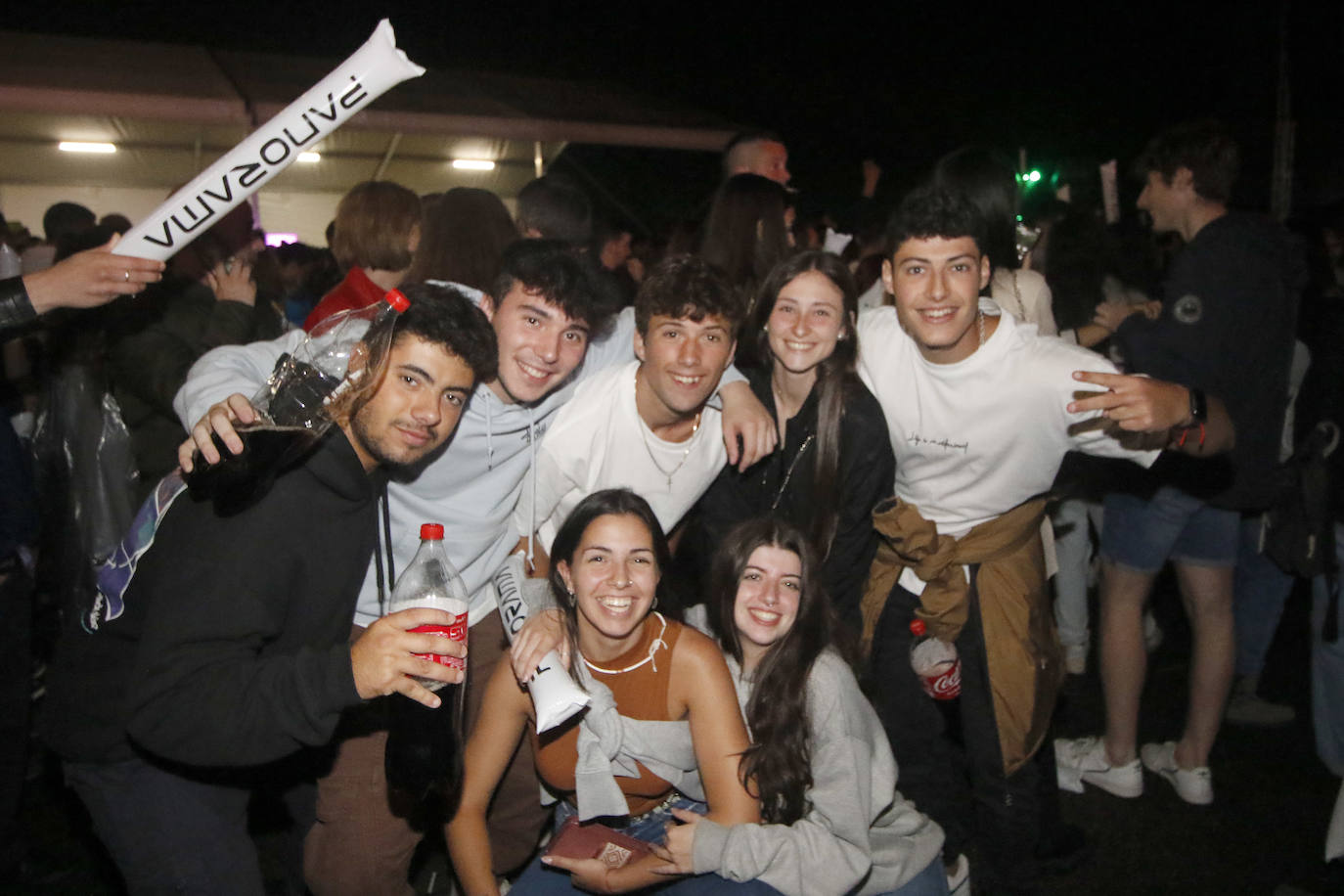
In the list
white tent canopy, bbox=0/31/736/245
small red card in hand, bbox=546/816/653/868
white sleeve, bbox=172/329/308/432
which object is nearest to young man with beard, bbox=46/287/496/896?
white sleeve, bbox=172/329/308/432

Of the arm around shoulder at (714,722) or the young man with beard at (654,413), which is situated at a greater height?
the young man with beard at (654,413)

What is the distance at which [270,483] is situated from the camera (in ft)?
6.03

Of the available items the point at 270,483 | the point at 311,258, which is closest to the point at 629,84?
the point at 311,258

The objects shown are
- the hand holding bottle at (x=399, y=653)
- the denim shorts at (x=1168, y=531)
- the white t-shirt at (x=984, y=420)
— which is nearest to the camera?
the hand holding bottle at (x=399, y=653)

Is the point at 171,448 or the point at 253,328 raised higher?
the point at 253,328

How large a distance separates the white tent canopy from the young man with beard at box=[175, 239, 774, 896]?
232 inches

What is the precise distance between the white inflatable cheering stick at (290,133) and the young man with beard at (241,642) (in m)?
0.44

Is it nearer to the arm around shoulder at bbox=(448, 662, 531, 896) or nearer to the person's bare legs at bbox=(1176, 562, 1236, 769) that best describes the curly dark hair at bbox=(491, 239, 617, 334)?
the arm around shoulder at bbox=(448, 662, 531, 896)

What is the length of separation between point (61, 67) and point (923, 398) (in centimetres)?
776

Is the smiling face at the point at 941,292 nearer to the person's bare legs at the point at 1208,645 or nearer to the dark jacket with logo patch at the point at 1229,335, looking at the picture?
the dark jacket with logo patch at the point at 1229,335

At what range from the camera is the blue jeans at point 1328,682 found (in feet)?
10.3

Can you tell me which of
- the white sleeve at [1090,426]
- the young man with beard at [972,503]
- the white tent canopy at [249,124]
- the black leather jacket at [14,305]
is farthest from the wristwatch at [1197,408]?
the white tent canopy at [249,124]

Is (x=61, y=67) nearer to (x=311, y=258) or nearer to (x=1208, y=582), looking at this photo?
(x=311, y=258)

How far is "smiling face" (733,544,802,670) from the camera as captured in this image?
2.51m
